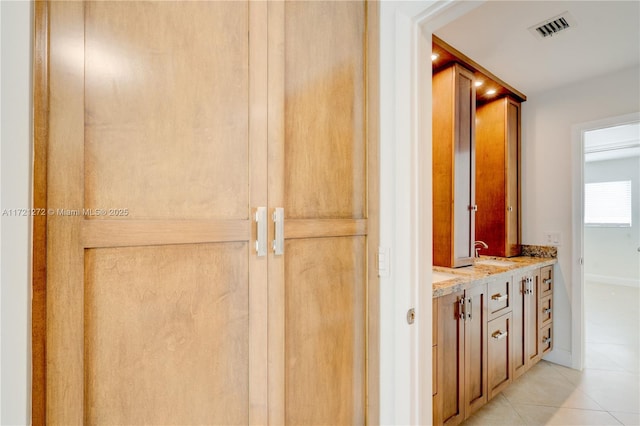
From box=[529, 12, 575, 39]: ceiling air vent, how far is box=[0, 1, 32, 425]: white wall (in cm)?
249

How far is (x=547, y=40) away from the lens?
211cm

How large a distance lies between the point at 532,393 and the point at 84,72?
3.16 m

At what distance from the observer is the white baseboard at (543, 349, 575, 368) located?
274 centimetres

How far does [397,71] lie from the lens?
112cm

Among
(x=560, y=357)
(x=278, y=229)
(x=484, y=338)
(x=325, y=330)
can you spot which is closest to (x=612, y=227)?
(x=560, y=357)

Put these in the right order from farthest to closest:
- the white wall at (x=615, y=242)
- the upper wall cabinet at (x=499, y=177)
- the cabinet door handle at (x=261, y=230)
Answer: the white wall at (x=615, y=242) < the upper wall cabinet at (x=499, y=177) < the cabinet door handle at (x=261, y=230)

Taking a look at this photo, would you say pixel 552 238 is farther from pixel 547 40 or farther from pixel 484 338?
pixel 547 40

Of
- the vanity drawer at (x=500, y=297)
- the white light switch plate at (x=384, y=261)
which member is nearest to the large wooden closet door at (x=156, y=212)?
the white light switch plate at (x=384, y=261)

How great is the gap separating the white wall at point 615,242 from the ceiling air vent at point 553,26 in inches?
233

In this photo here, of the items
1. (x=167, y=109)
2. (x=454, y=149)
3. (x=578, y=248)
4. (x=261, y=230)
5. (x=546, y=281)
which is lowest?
(x=546, y=281)

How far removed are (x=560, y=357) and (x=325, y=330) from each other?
290 cm

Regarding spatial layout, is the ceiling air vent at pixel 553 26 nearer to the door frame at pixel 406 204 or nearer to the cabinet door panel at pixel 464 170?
the cabinet door panel at pixel 464 170

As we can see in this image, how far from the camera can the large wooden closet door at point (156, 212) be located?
67cm

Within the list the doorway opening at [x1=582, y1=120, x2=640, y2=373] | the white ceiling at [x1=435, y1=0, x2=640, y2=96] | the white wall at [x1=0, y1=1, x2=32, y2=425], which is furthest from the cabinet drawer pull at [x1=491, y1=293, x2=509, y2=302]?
the doorway opening at [x1=582, y1=120, x2=640, y2=373]
